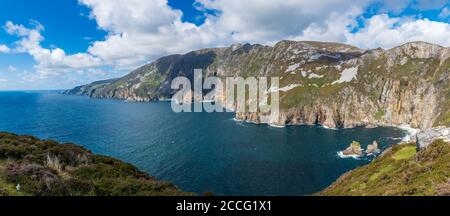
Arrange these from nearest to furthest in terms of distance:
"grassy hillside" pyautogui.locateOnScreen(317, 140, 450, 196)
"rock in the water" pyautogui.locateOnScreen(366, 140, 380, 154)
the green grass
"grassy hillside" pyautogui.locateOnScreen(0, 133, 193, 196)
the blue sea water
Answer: "grassy hillside" pyautogui.locateOnScreen(317, 140, 450, 196) < the green grass < "grassy hillside" pyautogui.locateOnScreen(0, 133, 193, 196) < the blue sea water < "rock in the water" pyautogui.locateOnScreen(366, 140, 380, 154)

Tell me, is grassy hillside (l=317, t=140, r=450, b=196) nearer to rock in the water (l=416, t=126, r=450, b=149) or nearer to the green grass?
rock in the water (l=416, t=126, r=450, b=149)

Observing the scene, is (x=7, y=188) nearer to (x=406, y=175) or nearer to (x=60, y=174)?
(x=60, y=174)

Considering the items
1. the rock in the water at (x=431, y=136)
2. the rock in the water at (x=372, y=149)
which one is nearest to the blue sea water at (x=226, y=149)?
the rock in the water at (x=372, y=149)

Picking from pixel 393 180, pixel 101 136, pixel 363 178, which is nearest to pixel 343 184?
pixel 363 178

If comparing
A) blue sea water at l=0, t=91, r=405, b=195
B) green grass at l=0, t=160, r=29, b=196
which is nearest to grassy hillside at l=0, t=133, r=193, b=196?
green grass at l=0, t=160, r=29, b=196

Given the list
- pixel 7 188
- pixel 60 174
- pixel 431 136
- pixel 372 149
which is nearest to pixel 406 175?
pixel 431 136

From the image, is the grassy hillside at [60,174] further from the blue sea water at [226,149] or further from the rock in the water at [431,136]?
the blue sea water at [226,149]

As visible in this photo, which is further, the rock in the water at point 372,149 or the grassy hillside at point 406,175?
the rock in the water at point 372,149

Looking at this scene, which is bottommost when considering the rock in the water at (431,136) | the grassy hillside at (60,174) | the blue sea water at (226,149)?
the blue sea water at (226,149)
